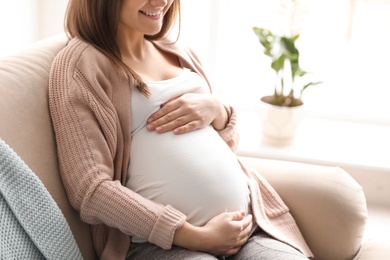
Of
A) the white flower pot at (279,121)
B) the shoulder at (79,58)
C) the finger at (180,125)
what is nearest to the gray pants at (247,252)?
the finger at (180,125)

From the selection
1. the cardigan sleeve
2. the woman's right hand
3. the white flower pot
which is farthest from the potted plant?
the cardigan sleeve

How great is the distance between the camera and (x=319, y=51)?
2688 millimetres

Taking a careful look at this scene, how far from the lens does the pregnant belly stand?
1425 millimetres

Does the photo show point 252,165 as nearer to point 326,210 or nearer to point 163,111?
point 326,210

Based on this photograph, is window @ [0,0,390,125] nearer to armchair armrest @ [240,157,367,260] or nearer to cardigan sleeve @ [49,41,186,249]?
armchair armrest @ [240,157,367,260]

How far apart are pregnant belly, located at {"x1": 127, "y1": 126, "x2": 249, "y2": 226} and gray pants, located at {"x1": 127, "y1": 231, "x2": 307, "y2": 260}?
0.09 meters

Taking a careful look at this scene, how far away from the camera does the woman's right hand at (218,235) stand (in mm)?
1362

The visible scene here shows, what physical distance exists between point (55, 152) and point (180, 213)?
30 cm

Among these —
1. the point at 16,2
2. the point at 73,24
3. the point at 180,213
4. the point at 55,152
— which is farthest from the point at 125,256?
the point at 16,2

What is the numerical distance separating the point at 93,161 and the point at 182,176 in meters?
0.21

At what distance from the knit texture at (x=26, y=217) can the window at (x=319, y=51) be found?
146 centimetres

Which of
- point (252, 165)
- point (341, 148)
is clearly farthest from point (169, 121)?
point (341, 148)

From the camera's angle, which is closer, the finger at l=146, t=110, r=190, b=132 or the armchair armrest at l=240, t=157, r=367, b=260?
the finger at l=146, t=110, r=190, b=132

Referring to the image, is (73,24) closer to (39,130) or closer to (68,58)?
(68,58)
